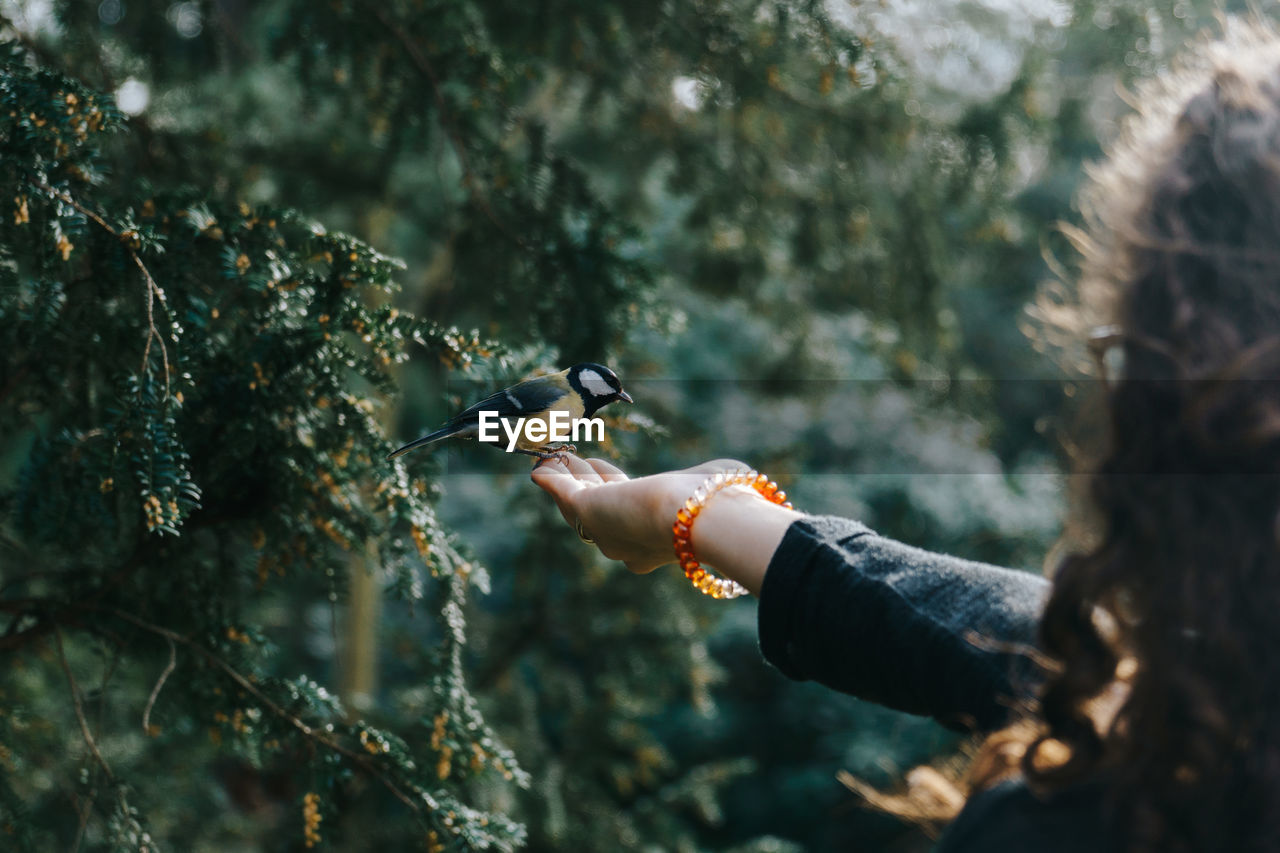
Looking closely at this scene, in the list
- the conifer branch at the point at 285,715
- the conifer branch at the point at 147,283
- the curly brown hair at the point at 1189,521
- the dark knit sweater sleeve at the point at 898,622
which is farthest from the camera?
the conifer branch at the point at 285,715

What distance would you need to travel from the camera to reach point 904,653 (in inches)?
38.6

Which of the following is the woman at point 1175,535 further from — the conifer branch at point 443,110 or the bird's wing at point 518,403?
the conifer branch at point 443,110

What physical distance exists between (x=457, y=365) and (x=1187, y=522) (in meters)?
0.84

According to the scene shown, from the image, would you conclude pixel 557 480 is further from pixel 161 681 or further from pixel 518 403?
pixel 161 681

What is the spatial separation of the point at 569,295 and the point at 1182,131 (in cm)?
114

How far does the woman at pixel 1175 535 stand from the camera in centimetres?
68

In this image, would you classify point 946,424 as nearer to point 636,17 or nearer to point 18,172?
point 636,17

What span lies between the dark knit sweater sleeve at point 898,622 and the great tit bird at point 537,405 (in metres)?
0.30

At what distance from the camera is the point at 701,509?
103cm

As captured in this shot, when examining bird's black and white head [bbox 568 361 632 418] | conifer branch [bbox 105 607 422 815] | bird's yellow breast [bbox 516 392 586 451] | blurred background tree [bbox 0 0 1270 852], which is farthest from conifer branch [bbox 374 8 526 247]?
conifer branch [bbox 105 607 422 815]

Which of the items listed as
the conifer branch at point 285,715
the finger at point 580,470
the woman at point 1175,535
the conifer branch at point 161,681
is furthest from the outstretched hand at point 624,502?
the conifer branch at point 161,681

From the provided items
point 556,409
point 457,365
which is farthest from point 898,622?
point 457,365

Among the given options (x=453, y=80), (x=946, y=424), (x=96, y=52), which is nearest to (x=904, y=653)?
(x=453, y=80)

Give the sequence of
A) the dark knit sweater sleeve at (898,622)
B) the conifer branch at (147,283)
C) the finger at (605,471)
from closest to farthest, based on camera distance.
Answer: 1. the dark knit sweater sleeve at (898,622)
2. the conifer branch at (147,283)
3. the finger at (605,471)
